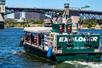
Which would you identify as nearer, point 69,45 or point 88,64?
point 88,64

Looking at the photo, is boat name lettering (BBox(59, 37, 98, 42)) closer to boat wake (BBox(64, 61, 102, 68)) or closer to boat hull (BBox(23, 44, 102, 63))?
boat hull (BBox(23, 44, 102, 63))

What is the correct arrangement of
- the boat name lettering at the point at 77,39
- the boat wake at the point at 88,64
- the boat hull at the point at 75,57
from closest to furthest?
the boat wake at the point at 88,64 → the boat hull at the point at 75,57 → the boat name lettering at the point at 77,39

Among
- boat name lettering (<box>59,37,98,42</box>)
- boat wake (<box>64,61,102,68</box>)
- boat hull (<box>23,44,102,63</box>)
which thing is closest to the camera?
boat wake (<box>64,61,102,68</box>)

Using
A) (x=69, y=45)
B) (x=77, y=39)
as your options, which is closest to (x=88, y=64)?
(x=69, y=45)

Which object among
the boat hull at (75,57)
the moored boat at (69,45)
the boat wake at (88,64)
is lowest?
the boat wake at (88,64)

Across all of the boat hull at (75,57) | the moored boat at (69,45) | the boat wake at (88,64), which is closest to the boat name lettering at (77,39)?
the moored boat at (69,45)

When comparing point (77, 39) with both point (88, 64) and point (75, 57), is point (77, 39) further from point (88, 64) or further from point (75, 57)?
point (88, 64)

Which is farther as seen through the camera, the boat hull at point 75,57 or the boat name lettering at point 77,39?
the boat name lettering at point 77,39

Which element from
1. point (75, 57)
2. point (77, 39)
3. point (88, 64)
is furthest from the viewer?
point (77, 39)

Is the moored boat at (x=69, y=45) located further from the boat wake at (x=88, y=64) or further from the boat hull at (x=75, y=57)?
the boat wake at (x=88, y=64)

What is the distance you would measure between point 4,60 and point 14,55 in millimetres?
6136

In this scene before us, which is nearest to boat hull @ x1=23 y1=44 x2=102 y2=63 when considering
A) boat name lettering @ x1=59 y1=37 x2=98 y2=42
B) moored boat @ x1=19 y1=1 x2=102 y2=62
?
moored boat @ x1=19 y1=1 x2=102 y2=62

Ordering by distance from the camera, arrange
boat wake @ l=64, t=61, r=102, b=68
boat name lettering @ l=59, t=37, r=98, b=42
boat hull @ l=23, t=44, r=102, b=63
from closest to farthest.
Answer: boat wake @ l=64, t=61, r=102, b=68 → boat hull @ l=23, t=44, r=102, b=63 → boat name lettering @ l=59, t=37, r=98, b=42

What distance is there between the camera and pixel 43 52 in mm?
47875
